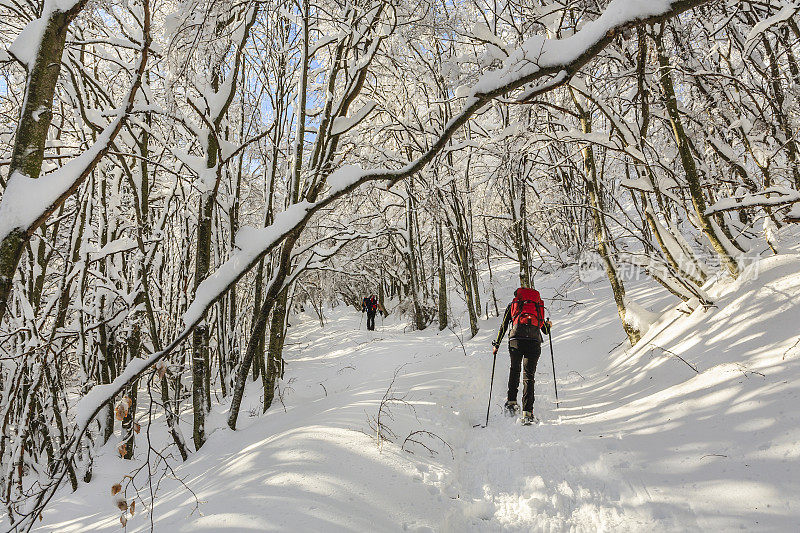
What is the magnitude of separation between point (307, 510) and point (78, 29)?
592 cm

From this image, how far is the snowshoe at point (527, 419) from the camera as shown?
4.85 meters

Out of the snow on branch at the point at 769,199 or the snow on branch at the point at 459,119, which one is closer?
the snow on branch at the point at 459,119

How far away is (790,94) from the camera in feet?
18.1

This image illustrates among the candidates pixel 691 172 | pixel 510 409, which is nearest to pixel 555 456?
pixel 510 409

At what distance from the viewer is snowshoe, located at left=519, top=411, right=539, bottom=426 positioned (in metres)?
4.85

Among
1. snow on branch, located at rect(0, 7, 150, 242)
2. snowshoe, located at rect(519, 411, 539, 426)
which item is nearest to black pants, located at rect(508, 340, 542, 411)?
snowshoe, located at rect(519, 411, 539, 426)

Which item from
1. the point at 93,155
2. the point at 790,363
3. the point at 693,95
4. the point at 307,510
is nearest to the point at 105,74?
the point at 93,155

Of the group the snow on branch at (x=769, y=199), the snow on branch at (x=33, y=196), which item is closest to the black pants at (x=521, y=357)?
the snow on branch at (x=769, y=199)

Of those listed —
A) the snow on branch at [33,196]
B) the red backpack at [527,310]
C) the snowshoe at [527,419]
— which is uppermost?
the snow on branch at [33,196]

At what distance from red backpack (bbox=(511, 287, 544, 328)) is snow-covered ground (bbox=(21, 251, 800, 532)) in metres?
1.21

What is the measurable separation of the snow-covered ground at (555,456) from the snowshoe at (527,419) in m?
0.13

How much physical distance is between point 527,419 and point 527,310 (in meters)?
1.39

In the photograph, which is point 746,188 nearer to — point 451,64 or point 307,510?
point 451,64

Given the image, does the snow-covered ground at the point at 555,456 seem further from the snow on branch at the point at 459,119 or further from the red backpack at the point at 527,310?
the red backpack at the point at 527,310
